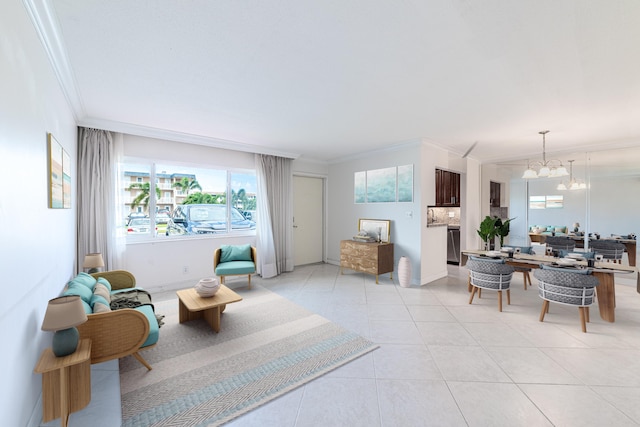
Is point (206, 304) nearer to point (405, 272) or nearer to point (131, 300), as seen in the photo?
point (131, 300)

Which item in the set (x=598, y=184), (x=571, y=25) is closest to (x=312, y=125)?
(x=571, y=25)

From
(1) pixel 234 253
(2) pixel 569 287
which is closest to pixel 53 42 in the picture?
(1) pixel 234 253

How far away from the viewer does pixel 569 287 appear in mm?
2928

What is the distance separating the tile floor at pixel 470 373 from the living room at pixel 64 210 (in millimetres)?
810

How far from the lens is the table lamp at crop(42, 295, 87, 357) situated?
1579 millimetres

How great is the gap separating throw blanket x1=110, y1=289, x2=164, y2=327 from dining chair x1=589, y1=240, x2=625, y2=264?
21.8ft

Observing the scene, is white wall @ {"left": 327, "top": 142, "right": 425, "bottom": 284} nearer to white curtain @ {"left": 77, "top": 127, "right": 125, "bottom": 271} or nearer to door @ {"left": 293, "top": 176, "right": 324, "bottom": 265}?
door @ {"left": 293, "top": 176, "right": 324, "bottom": 265}

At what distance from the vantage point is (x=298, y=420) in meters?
1.70

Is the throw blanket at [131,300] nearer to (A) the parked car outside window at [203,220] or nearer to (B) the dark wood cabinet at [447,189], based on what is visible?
(A) the parked car outside window at [203,220]

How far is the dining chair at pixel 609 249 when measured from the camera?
14.5 feet

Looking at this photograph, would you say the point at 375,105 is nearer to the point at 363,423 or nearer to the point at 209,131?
the point at 209,131

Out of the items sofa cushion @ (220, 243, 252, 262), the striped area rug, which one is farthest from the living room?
the striped area rug

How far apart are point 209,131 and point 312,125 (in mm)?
1621

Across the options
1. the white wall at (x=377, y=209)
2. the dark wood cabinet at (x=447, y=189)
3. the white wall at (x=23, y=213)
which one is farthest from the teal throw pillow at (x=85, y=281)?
the dark wood cabinet at (x=447, y=189)
